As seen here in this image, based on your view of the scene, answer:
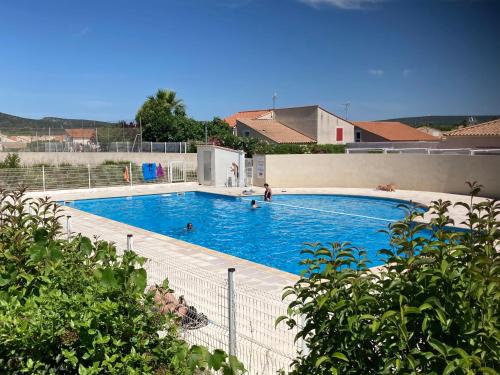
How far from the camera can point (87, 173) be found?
2638cm

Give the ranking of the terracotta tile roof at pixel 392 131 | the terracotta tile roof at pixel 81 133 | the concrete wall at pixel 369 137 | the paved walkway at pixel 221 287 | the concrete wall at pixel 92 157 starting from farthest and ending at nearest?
the terracotta tile roof at pixel 392 131 → the concrete wall at pixel 369 137 → the terracotta tile roof at pixel 81 133 → the concrete wall at pixel 92 157 → the paved walkway at pixel 221 287

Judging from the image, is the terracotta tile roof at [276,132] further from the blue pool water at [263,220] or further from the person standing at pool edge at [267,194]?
the person standing at pool edge at [267,194]

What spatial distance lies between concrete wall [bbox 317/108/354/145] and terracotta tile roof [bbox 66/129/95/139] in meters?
26.3

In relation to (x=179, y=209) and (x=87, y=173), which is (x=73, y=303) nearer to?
(x=179, y=209)

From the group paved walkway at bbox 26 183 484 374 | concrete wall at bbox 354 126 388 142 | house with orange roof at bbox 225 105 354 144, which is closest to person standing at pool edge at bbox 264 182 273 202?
paved walkway at bbox 26 183 484 374

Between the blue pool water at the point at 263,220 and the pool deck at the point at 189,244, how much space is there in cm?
80

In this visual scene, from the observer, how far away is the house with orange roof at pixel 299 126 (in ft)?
161

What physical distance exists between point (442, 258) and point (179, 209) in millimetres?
20098

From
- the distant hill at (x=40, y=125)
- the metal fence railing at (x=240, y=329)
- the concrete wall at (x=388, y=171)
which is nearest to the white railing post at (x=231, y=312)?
the metal fence railing at (x=240, y=329)

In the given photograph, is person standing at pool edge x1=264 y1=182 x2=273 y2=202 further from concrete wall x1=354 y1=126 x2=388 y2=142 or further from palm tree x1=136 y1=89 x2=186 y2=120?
concrete wall x1=354 y1=126 x2=388 y2=142

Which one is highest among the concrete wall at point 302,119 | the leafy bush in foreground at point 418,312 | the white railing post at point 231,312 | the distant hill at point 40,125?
the concrete wall at point 302,119

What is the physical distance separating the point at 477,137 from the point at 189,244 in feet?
74.5

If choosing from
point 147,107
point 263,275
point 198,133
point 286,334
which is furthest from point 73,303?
point 147,107

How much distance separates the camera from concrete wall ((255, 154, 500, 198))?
2126 centimetres
